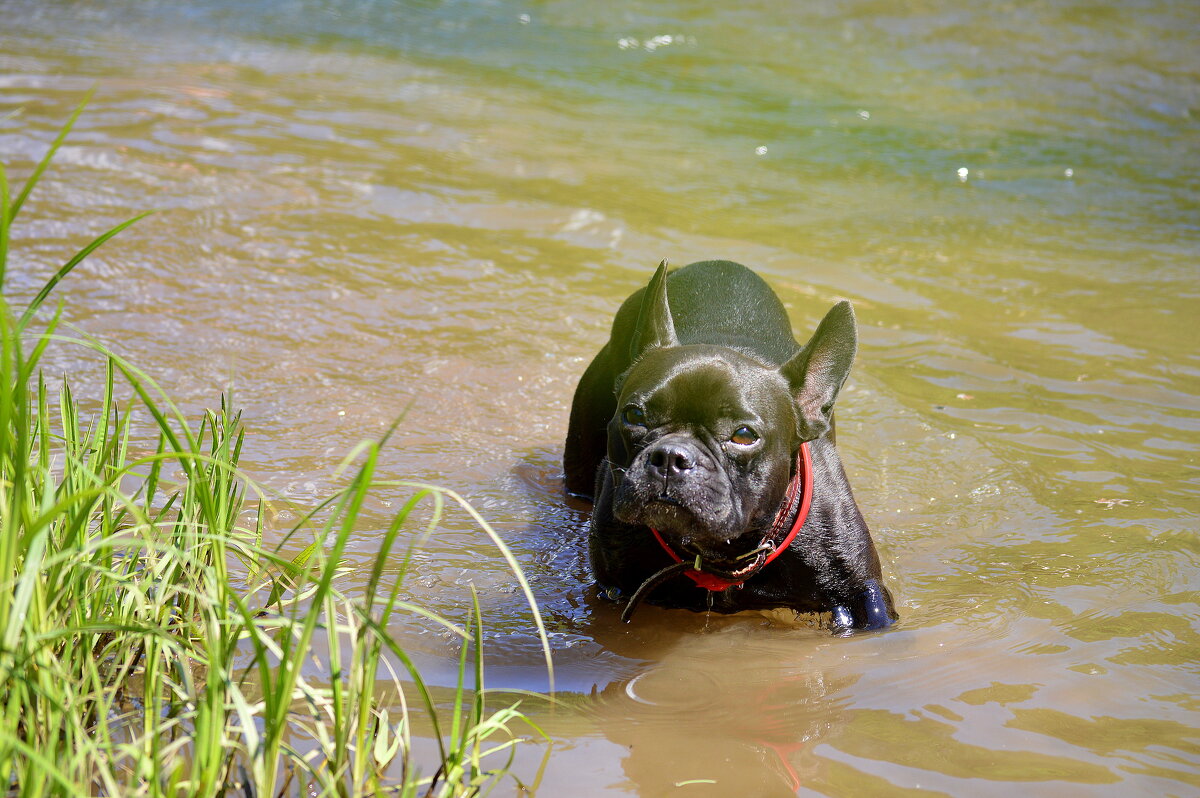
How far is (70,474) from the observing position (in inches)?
120

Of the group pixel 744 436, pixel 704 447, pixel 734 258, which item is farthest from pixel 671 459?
pixel 734 258

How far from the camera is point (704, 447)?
3805 mm

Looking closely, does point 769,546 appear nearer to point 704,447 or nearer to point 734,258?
point 704,447

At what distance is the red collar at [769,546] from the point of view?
4.03 m

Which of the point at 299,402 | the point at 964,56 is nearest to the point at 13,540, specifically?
the point at 299,402

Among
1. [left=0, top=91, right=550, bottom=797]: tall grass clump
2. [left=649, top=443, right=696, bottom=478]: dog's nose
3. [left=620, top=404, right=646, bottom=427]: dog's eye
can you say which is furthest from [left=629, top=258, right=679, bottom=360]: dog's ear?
[left=0, top=91, right=550, bottom=797]: tall grass clump

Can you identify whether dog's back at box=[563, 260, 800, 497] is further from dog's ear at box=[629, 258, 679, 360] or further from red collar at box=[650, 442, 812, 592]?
red collar at box=[650, 442, 812, 592]

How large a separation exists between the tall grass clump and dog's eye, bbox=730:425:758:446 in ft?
3.75

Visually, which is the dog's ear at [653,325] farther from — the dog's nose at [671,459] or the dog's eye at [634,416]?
the dog's nose at [671,459]

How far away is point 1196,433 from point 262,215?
5.85 metres

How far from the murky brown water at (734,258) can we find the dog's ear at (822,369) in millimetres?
764

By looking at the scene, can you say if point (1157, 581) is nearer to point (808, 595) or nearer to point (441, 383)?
point (808, 595)

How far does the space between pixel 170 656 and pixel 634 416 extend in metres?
1.68

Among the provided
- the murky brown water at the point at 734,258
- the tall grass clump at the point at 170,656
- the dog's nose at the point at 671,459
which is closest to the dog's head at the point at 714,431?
the dog's nose at the point at 671,459
